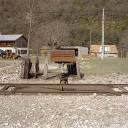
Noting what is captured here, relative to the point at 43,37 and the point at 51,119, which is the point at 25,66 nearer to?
the point at 51,119

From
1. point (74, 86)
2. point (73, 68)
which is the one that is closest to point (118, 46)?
point (73, 68)

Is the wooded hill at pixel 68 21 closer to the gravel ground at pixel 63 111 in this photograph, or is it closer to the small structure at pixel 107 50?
the small structure at pixel 107 50

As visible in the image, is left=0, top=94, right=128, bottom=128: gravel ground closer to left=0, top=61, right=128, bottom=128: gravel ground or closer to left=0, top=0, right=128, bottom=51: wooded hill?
left=0, top=61, right=128, bottom=128: gravel ground

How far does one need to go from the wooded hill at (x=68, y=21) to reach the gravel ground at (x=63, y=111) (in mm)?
86759

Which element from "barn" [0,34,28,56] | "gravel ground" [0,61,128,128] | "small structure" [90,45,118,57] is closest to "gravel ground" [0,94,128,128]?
"gravel ground" [0,61,128,128]

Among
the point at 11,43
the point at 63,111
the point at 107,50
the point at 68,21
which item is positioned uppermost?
the point at 68,21

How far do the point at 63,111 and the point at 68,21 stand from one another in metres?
134

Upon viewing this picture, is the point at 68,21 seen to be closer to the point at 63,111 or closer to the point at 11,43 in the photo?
the point at 11,43

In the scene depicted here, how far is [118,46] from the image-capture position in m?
110

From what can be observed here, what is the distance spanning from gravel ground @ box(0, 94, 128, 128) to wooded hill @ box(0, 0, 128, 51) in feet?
285

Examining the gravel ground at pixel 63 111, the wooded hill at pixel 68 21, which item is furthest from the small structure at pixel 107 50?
the gravel ground at pixel 63 111

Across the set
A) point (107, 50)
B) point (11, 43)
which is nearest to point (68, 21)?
point (107, 50)

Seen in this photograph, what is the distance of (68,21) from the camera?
465 ft

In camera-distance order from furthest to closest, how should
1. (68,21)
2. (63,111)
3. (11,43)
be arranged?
(68,21) < (11,43) < (63,111)
